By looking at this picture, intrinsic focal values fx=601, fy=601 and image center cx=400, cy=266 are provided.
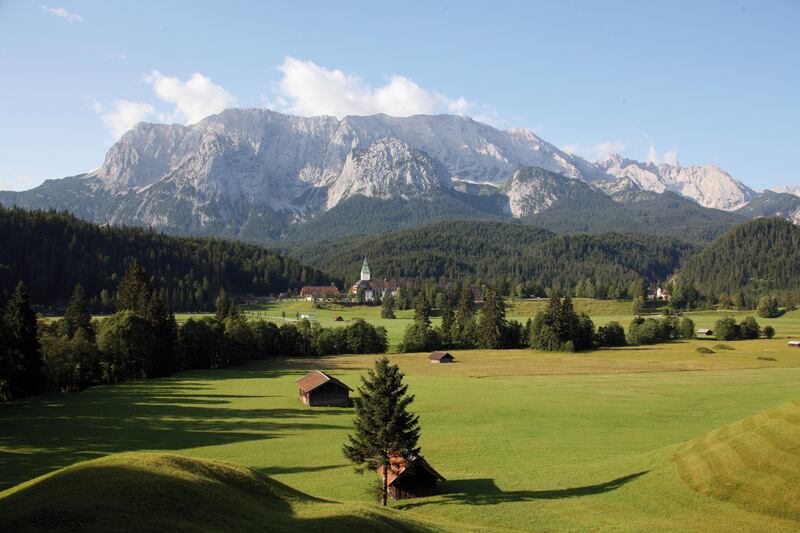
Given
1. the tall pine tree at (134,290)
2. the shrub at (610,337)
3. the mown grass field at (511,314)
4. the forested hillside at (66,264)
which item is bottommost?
the shrub at (610,337)

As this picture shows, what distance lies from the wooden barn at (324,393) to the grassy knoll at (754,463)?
126ft

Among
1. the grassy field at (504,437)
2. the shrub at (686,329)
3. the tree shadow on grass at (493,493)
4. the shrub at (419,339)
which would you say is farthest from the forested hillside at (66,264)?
the tree shadow on grass at (493,493)

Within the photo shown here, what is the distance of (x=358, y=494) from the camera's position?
120ft

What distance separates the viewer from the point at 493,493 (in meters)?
36.3

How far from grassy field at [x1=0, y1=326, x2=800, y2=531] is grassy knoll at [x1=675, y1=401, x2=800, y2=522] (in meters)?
0.15

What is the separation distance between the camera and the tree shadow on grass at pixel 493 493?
35406 millimetres

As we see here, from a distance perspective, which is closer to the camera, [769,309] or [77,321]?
[77,321]

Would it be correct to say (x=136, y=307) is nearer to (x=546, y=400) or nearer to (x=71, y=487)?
(x=546, y=400)

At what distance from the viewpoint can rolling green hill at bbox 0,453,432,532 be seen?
1984 cm

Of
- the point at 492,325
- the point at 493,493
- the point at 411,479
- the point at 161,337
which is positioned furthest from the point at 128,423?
the point at 492,325

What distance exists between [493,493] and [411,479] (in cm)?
514

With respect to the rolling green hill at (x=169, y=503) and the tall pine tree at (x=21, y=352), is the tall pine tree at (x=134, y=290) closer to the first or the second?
the tall pine tree at (x=21, y=352)

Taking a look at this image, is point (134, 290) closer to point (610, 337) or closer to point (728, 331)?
point (610, 337)

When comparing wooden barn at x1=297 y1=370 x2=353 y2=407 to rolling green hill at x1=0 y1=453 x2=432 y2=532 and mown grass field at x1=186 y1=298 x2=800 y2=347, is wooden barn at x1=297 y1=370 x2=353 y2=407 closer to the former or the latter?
rolling green hill at x1=0 y1=453 x2=432 y2=532
